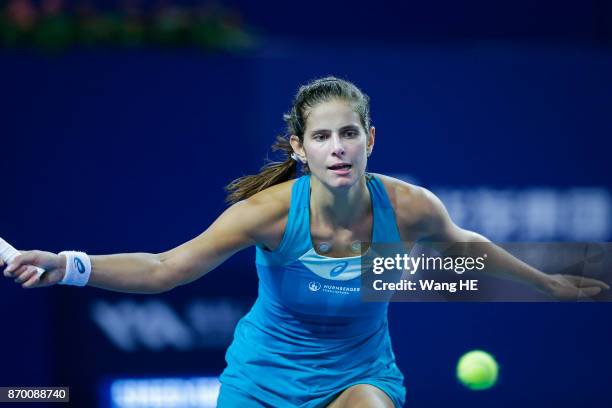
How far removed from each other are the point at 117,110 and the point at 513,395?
3085 millimetres

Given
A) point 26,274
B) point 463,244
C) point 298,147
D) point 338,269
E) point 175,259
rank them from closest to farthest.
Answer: point 26,274 → point 175,259 → point 338,269 → point 298,147 → point 463,244

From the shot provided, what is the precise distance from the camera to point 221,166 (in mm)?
5719

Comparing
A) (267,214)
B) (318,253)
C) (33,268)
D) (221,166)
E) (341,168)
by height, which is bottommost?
(33,268)

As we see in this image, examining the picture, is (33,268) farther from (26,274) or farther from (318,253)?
(318,253)

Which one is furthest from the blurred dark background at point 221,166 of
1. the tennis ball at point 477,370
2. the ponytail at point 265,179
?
the ponytail at point 265,179

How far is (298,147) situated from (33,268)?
44.4 inches

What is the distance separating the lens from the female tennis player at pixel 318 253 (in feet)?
11.5

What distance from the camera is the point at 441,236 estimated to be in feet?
12.5

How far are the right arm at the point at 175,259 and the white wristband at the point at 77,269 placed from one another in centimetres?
2

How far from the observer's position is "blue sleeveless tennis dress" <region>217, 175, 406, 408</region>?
11.8ft

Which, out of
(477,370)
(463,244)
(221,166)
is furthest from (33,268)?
(477,370)

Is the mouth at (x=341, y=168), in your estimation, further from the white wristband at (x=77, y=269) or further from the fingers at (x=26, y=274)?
the fingers at (x=26, y=274)

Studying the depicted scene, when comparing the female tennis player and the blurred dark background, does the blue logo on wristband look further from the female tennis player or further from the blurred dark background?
the blurred dark background

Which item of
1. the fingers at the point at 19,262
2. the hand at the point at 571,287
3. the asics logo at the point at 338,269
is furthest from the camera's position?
the hand at the point at 571,287
